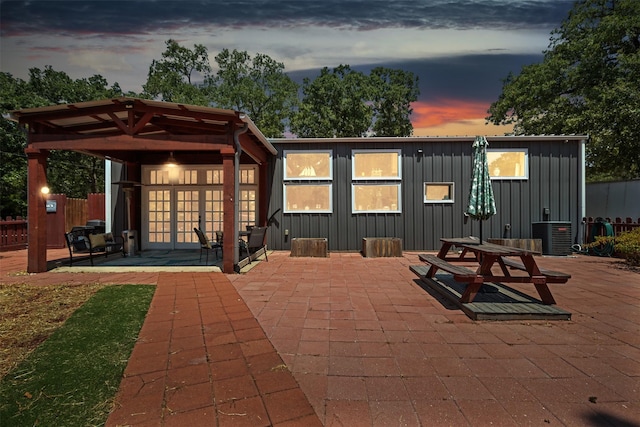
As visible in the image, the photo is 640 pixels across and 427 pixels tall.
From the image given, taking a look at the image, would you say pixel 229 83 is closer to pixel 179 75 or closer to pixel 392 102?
pixel 179 75

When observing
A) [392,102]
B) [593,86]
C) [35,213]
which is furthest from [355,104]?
[35,213]

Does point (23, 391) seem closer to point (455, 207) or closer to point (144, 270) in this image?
point (144, 270)

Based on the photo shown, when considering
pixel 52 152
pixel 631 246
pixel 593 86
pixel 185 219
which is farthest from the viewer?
pixel 52 152

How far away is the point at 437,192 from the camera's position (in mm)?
8859

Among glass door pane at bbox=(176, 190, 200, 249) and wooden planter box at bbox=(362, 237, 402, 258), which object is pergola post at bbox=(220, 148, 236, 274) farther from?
glass door pane at bbox=(176, 190, 200, 249)

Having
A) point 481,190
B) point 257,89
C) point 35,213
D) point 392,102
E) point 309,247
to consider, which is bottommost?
point 309,247

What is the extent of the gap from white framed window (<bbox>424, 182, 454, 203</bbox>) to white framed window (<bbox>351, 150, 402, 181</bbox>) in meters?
0.88

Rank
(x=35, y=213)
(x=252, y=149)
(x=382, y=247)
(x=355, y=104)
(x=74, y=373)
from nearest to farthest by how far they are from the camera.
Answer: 1. (x=74, y=373)
2. (x=35, y=213)
3. (x=252, y=149)
4. (x=382, y=247)
5. (x=355, y=104)

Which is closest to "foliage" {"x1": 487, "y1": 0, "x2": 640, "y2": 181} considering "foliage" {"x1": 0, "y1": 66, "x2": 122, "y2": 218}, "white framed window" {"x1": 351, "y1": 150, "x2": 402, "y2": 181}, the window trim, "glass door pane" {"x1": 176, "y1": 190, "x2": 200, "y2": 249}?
the window trim

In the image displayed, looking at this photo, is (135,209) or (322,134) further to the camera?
(322,134)

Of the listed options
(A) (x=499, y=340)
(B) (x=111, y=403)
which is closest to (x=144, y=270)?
(B) (x=111, y=403)

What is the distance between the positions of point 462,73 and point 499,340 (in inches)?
404

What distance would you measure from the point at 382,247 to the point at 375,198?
1523 millimetres

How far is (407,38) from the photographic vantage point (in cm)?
625
